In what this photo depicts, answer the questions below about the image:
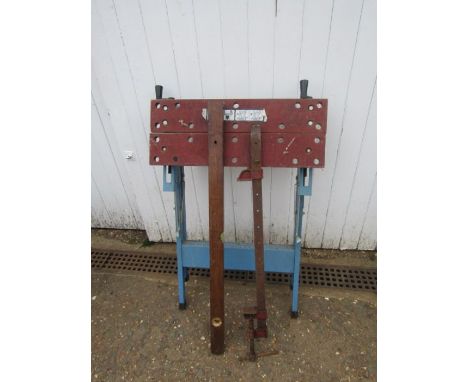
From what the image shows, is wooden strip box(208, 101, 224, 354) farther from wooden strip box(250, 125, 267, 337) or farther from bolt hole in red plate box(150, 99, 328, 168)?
wooden strip box(250, 125, 267, 337)

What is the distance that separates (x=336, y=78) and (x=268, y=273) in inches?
56.1

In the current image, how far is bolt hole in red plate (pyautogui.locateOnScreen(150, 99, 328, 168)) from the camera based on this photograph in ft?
4.30

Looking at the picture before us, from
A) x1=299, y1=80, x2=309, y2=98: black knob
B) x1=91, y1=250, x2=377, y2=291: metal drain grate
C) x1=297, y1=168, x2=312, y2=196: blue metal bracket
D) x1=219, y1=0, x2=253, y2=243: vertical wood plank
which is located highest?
x1=219, y1=0, x2=253, y2=243: vertical wood plank

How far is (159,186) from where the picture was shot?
2105 millimetres

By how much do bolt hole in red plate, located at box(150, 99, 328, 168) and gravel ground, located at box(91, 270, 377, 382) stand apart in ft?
3.32

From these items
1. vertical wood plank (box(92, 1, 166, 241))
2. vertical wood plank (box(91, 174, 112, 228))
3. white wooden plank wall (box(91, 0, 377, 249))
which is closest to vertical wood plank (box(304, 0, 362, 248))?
white wooden plank wall (box(91, 0, 377, 249))

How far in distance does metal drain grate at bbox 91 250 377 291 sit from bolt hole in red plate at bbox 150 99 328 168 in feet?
3.41

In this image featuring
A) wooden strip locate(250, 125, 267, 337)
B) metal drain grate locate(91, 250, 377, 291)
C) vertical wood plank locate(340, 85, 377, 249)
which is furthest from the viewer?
metal drain grate locate(91, 250, 377, 291)

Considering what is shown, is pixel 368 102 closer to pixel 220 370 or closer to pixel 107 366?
pixel 220 370

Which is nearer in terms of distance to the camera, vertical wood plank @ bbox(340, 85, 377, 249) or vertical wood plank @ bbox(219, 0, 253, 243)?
vertical wood plank @ bbox(219, 0, 253, 243)

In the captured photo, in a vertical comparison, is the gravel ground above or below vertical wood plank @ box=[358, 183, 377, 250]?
below

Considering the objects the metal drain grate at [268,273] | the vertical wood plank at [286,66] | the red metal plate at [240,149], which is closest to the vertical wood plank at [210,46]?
the vertical wood plank at [286,66]

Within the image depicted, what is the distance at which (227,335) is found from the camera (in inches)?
62.9

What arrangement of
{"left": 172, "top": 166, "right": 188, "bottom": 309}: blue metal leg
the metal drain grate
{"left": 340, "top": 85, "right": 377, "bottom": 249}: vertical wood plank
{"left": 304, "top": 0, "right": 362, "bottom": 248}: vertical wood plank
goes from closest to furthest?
{"left": 304, "top": 0, "right": 362, "bottom": 248}: vertical wood plank → {"left": 172, "top": 166, "right": 188, "bottom": 309}: blue metal leg → {"left": 340, "top": 85, "right": 377, "bottom": 249}: vertical wood plank → the metal drain grate
